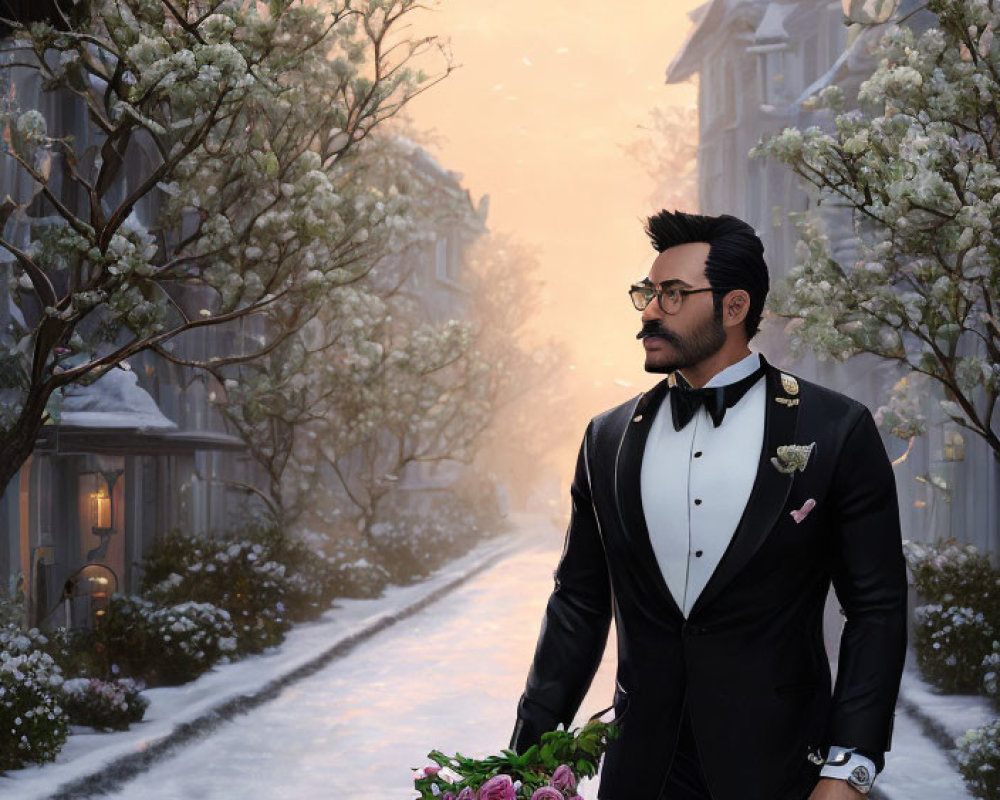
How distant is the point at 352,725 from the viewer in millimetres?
13523

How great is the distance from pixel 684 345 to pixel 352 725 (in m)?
10.2

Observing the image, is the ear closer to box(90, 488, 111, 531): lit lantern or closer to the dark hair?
the dark hair

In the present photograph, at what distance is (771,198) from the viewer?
35312 mm

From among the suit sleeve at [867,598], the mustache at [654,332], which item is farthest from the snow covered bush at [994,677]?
the mustache at [654,332]

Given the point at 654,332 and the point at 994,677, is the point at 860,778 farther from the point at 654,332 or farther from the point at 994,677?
the point at 994,677

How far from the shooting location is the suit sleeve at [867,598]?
12.2 ft

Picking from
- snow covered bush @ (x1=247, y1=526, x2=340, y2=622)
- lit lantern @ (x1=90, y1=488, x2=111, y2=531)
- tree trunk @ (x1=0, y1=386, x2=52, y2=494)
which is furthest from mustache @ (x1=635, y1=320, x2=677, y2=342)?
snow covered bush @ (x1=247, y1=526, x2=340, y2=622)

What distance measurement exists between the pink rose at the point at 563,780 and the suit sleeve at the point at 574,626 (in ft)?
1.62

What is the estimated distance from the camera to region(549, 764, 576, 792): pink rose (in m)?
3.54

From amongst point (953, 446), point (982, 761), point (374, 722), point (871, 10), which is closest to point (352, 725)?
point (374, 722)

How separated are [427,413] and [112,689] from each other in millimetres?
16414

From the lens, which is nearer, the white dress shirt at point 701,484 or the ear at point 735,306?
the white dress shirt at point 701,484

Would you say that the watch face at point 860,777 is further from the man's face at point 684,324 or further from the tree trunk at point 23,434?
the tree trunk at point 23,434

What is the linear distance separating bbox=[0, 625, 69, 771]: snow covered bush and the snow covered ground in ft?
0.50
